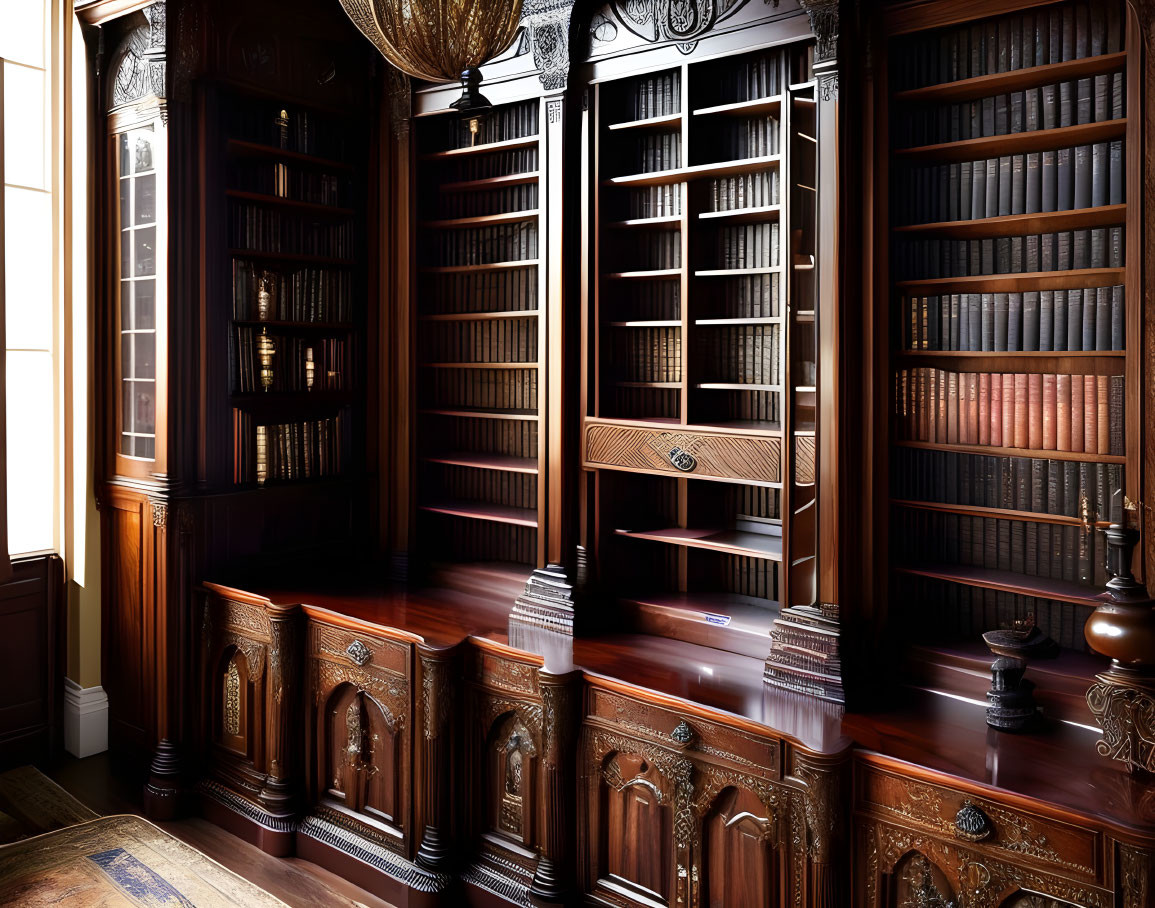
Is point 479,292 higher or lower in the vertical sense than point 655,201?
lower

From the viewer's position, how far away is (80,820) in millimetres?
3920

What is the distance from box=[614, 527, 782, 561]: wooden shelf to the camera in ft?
11.3

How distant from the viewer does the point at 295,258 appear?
4391 mm

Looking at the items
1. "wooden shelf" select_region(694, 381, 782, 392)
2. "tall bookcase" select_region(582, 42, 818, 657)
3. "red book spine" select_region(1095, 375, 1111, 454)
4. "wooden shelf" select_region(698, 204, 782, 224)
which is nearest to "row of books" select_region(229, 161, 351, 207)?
"tall bookcase" select_region(582, 42, 818, 657)

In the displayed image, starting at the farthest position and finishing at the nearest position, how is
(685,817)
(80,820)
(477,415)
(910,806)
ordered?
1. (477,415)
2. (80,820)
3. (685,817)
4. (910,806)

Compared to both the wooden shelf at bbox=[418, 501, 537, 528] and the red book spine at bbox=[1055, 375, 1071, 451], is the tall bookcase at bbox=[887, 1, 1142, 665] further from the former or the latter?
the wooden shelf at bbox=[418, 501, 537, 528]

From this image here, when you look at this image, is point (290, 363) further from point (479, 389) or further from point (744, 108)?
point (744, 108)

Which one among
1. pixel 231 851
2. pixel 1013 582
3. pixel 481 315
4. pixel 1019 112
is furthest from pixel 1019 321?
pixel 231 851

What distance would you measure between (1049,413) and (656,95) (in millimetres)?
1816

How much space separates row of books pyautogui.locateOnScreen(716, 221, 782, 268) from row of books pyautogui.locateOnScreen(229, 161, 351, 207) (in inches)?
73.2

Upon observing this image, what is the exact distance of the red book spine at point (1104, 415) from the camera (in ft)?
9.14

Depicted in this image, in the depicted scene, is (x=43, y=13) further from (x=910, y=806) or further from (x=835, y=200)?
(x=910, y=806)

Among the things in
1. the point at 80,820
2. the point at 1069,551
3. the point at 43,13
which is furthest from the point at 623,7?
the point at 80,820

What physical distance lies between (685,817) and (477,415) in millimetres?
1983
